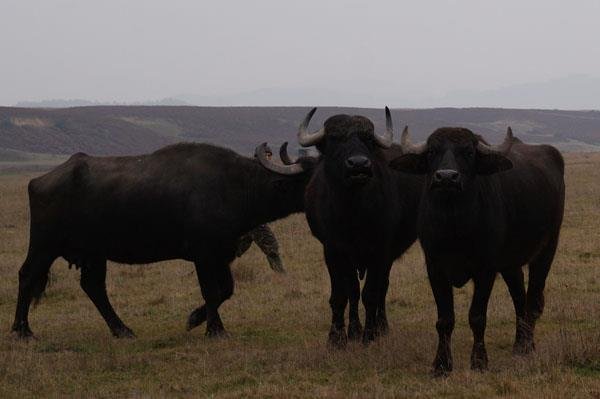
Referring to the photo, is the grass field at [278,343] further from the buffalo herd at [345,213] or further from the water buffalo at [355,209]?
the water buffalo at [355,209]

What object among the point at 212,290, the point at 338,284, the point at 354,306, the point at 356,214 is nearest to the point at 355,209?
the point at 356,214

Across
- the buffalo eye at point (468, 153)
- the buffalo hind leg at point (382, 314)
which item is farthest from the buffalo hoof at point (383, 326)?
the buffalo eye at point (468, 153)

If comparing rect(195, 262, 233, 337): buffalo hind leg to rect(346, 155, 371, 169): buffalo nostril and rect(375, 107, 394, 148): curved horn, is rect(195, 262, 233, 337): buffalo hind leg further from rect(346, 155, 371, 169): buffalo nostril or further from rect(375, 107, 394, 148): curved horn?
rect(346, 155, 371, 169): buffalo nostril

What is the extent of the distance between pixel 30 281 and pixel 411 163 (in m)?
5.30

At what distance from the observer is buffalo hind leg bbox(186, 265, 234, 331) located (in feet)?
36.2

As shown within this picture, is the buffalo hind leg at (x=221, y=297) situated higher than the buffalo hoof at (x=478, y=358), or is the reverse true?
the buffalo hoof at (x=478, y=358)

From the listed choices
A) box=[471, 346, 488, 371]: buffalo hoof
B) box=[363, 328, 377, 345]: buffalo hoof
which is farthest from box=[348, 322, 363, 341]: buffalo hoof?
box=[471, 346, 488, 371]: buffalo hoof

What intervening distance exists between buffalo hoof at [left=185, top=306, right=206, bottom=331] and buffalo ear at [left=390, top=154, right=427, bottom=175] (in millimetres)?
3749

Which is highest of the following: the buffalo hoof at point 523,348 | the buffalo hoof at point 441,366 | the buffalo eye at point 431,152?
the buffalo eye at point 431,152

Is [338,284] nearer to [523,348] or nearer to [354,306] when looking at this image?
[354,306]

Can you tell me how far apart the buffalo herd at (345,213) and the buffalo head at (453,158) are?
0.04ft

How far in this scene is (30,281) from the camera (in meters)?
11.2

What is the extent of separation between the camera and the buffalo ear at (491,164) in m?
7.97

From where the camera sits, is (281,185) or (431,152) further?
(281,185)
